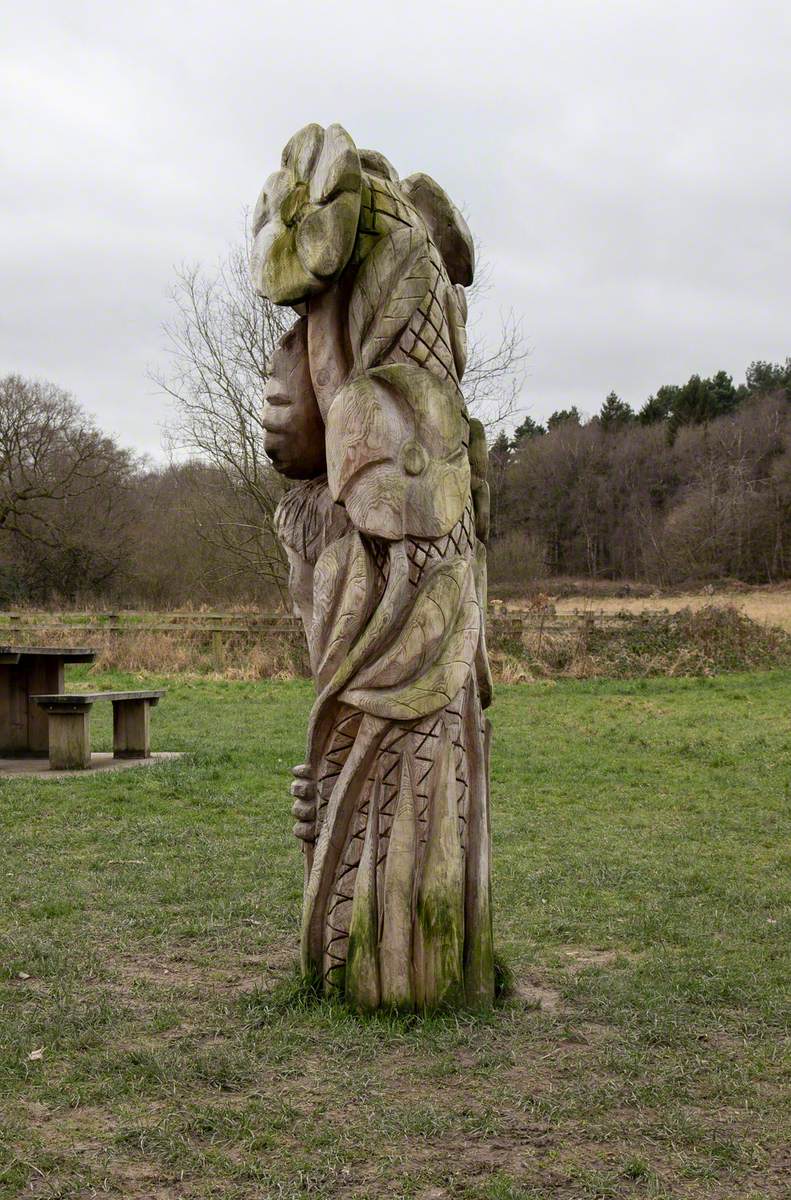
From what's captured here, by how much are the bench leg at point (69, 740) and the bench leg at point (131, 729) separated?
0.68 meters

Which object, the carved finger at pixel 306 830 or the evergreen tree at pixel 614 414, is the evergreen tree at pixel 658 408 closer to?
the evergreen tree at pixel 614 414

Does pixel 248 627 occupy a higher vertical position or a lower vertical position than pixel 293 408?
lower

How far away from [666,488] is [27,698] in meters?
44.8

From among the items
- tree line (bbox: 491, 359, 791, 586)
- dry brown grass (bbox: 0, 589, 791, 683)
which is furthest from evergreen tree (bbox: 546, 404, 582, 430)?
dry brown grass (bbox: 0, 589, 791, 683)

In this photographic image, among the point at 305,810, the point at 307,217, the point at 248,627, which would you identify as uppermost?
the point at 307,217

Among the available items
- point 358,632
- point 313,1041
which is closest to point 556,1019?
point 313,1041

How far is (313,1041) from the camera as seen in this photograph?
151 inches

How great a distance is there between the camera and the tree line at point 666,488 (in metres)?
45.7

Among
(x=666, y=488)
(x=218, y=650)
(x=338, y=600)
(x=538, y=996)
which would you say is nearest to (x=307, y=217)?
(x=338, y=600)

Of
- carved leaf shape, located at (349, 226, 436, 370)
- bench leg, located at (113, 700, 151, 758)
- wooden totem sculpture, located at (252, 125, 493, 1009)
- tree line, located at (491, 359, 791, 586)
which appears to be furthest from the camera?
tree line, located at (491, 359, 791, 586)

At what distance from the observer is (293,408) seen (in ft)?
14.1

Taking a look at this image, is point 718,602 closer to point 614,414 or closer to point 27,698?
point 27,698

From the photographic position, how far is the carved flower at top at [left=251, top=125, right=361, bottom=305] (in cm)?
394

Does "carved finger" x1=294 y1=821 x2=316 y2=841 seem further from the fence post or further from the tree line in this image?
the tree line
